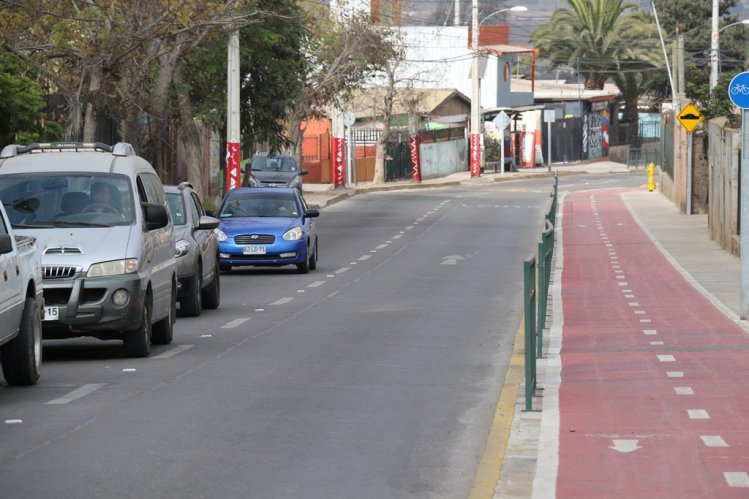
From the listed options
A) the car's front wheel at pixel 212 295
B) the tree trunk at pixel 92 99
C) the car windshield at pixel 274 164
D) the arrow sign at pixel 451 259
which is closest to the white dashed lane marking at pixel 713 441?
the car's front wheel at pixel 212 295

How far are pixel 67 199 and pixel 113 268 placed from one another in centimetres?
123

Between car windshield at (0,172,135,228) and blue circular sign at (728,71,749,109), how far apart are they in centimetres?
733

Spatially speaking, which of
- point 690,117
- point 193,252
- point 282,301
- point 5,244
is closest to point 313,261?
point 282,301

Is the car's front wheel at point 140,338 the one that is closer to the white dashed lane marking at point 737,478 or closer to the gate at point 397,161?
the white dashed lane marking at point 737,478

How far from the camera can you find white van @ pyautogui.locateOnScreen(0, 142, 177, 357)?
14016 millimetres

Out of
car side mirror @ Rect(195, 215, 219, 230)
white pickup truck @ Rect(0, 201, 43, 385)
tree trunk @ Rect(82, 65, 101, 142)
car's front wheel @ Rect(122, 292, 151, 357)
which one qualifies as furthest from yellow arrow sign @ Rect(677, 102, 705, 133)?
white pickup truck @ Rect(0, 201, 43, 385)

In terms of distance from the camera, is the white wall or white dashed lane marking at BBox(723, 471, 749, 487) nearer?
white dashed lane marking at BBox(723, 471, 749, 487)

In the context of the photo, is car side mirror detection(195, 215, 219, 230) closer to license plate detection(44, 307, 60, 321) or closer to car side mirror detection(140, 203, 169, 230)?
car side mirror detection(140, 203, 169, 230)

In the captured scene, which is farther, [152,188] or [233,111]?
[233,111]

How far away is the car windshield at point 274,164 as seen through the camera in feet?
167

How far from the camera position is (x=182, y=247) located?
19.3 m

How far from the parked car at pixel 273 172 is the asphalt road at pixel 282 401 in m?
25.4

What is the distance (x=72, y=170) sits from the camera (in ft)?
50.0

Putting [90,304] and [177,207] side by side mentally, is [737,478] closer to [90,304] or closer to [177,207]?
[90,304]
